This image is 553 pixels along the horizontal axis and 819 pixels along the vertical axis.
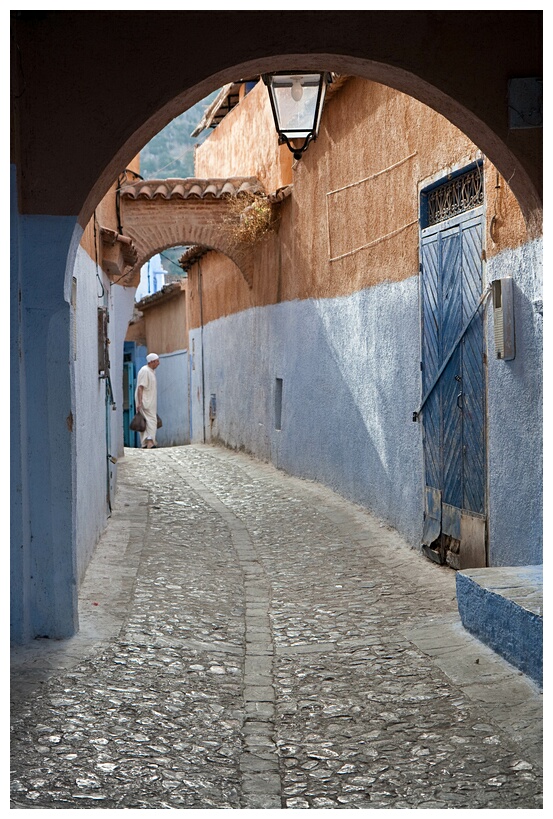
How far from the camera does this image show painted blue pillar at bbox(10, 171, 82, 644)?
5039 millimetres

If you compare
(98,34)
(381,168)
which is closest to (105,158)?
(98,34)

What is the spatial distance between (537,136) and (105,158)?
2262 mm

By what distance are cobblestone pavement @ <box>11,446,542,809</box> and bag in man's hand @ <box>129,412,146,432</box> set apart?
29.6 feet

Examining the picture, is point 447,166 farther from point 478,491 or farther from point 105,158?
point 105,158

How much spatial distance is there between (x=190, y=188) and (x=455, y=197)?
8.72 metres

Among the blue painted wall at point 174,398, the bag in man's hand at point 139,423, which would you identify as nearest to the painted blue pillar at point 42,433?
the bag in man's hand at point 139,423

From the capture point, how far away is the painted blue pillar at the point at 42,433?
5039mm

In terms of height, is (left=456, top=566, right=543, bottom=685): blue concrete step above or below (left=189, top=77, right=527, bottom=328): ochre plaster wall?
below

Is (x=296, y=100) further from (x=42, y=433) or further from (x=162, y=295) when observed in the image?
(x=162, y=295)

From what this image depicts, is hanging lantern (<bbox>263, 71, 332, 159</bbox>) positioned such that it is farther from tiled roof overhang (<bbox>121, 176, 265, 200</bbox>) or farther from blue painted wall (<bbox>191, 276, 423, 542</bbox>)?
tiled roof overhang (<bbox>121, 176, 265, 200</bbox>)

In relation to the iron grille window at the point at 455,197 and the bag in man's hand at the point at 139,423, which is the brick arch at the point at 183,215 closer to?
the bag in man's hand at the point at 139,423

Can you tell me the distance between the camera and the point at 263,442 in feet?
47.6

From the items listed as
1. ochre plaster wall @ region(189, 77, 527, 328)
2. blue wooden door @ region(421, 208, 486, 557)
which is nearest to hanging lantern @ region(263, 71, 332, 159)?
ochre plaster wall @ region(189, 77, 527, 328)

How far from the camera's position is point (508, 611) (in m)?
4.68
